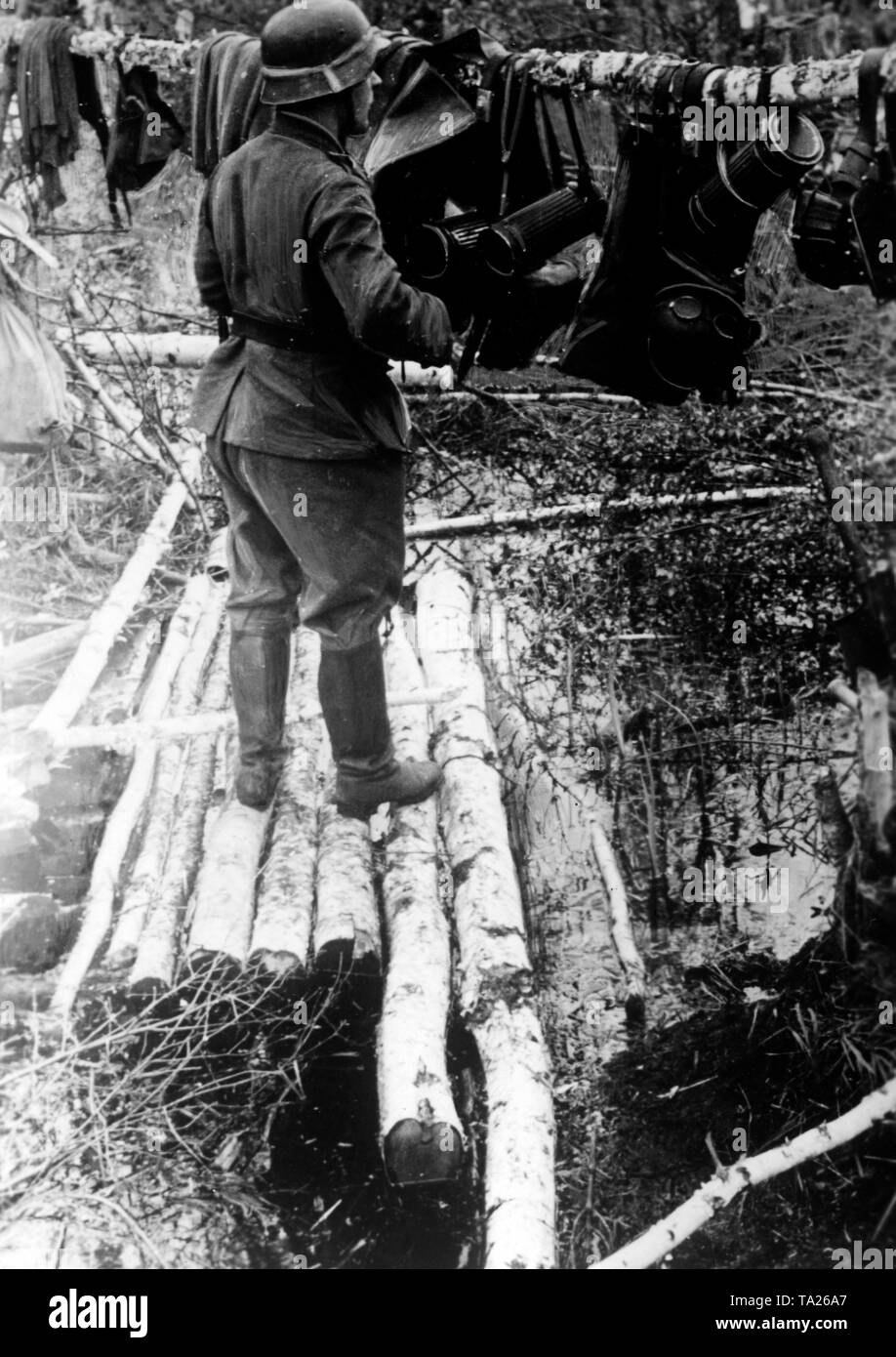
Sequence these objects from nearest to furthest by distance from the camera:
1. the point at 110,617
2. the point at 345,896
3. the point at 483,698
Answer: the point at 345,896 → the point at 483,698 → the point at 110,617

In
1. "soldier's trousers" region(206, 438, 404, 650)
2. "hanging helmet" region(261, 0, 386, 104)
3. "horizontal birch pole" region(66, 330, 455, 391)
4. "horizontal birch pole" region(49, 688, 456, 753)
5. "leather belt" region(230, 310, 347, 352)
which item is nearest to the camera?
"hanging helmet" region(261, 0, 386, 104)

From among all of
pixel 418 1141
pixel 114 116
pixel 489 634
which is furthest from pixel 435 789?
pixel 114 116

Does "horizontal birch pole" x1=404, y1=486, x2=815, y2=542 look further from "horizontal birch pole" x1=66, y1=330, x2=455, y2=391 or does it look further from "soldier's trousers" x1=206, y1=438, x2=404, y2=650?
"horizontal birch pole" x1=66, y1=330, x2=455, y2=391

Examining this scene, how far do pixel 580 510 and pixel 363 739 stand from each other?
80cm

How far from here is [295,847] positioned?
10.3 feet

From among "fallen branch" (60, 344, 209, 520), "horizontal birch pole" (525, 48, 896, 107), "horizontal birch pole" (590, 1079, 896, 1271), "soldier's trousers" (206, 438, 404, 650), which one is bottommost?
"horizontal birch pole" (590, 1079, 896, 1271)

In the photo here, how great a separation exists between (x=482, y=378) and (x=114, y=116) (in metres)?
1.15

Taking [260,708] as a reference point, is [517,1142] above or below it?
below

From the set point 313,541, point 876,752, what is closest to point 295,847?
point 313,541

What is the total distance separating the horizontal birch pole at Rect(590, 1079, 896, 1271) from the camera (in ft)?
8.31

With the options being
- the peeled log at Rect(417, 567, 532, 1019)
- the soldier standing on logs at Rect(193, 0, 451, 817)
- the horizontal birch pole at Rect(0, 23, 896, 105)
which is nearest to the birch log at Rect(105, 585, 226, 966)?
the soldier standing on logs at Rect(193, 0, 451, 817)

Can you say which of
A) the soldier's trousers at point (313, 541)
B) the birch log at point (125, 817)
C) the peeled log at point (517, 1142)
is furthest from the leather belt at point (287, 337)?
the peeled log at point (517, 1142)

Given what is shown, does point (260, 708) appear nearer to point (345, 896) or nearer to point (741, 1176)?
point (345, 896)
